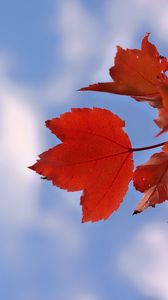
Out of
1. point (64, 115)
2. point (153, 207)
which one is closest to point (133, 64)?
point (64, 115)

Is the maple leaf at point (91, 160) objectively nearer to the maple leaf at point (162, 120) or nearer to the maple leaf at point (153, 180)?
the maple leaf at point (153, 180)

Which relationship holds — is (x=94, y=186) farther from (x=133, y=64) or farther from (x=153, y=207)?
(x=133, y=64)

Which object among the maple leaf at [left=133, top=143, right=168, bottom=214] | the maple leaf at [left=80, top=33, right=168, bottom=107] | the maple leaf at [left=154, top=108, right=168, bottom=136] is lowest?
the maple leaf at [left=133, top=143, right=168, bottom=214]

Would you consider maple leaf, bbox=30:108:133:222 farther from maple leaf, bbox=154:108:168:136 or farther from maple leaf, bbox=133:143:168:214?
maple leaf, bbox=154:108:168:136

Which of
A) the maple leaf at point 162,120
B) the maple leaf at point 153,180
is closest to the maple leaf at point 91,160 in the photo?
the maple leaf at point 153,180

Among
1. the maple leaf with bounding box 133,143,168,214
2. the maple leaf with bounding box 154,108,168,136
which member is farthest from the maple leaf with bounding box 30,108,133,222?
the maple leaf with bounding box 154,108,168,136
